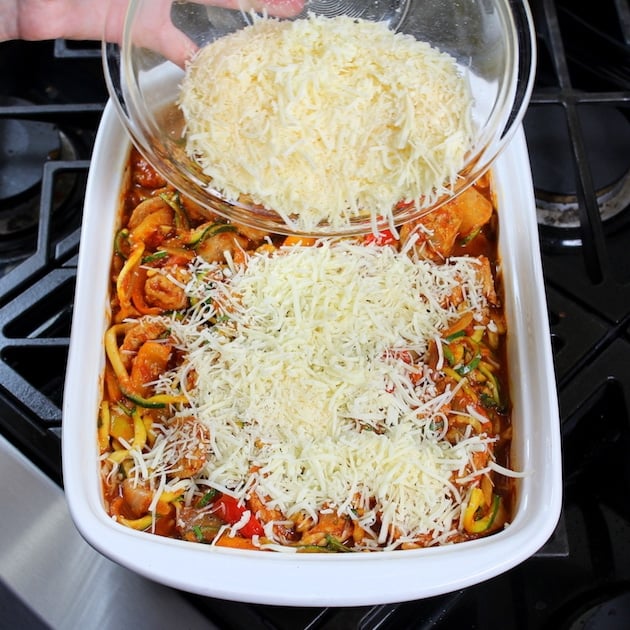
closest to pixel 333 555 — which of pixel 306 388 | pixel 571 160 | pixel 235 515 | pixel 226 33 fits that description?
pixel 235 515

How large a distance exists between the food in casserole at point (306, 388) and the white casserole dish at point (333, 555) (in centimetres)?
5

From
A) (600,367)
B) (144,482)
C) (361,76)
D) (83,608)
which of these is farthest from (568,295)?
(83,608)

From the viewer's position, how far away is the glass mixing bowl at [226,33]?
5.08 feet

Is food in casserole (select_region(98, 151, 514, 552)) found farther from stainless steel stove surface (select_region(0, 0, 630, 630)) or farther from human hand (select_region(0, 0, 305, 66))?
human hand (select_region(0, 0, 305, 66))

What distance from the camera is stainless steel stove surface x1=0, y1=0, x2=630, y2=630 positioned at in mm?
1561

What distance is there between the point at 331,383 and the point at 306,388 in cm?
5

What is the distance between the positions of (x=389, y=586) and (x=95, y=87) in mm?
1661

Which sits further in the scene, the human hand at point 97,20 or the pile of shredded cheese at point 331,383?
the human hand at point 97,20

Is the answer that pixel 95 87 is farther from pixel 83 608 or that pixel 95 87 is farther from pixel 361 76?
pixel 83 608

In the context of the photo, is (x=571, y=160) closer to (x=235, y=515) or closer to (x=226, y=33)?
(x=226, y=33)

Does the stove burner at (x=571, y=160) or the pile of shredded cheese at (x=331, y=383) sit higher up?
the stove burner at (x=571, y=160)

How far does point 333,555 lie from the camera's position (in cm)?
131

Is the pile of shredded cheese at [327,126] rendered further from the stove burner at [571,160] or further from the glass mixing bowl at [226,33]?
the stove burner at [571,160]

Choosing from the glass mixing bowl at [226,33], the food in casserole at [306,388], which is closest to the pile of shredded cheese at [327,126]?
the glass mixing bowl at [226,33]
